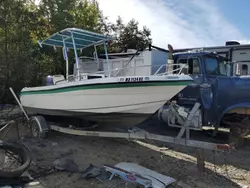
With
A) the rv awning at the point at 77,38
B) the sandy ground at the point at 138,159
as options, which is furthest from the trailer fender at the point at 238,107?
the rv awning at the point at 77,38

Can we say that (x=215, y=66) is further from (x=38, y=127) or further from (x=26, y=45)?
(x=26, y=45)

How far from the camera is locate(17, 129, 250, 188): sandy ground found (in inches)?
151

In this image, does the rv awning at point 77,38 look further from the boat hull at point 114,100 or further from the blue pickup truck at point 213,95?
the blue pickup truck at point 213,95

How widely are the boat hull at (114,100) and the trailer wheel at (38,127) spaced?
456 millimetres

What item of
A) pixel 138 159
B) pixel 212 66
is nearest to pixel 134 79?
pixel 138 159

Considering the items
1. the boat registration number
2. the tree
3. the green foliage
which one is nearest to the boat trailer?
the boat registration number

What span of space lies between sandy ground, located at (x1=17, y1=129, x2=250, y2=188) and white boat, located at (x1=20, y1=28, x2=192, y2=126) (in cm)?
68

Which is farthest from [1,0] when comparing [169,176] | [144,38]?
[144,38]

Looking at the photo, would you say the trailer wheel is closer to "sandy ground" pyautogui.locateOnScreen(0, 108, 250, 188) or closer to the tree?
"sandy ground" pyautogui.locateOnScreen(0, 108, 250, 188)

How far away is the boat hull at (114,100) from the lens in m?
4.64

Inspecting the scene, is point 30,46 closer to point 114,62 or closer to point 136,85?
point 114,62

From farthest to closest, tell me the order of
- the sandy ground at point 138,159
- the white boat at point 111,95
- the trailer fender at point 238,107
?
the trailer fender at point 238,107, the white boat at point 111,95, the sandy ground at point 138,159

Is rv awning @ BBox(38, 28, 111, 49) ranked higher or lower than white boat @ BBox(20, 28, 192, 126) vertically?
higher

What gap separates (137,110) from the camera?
488 cm
